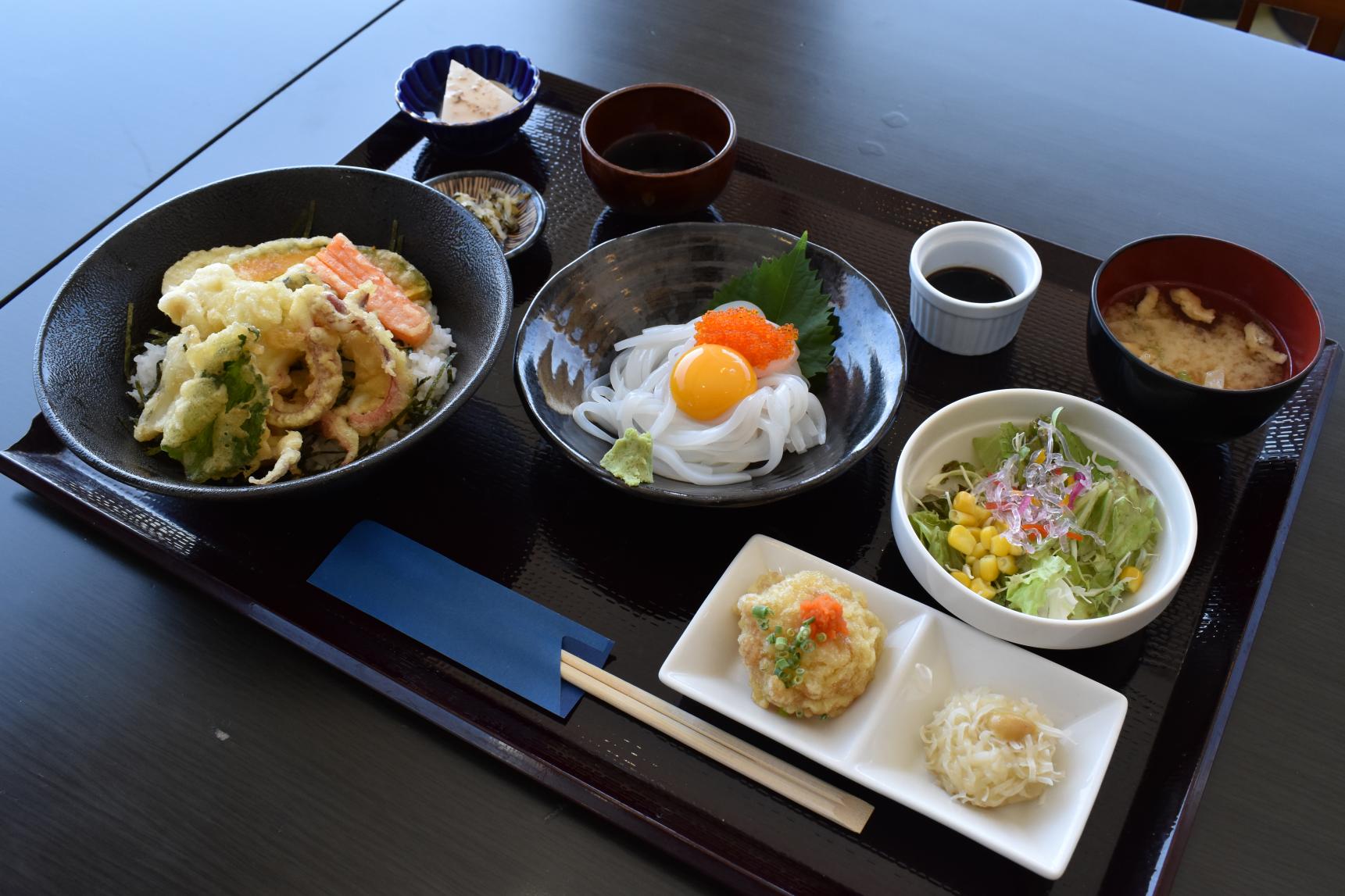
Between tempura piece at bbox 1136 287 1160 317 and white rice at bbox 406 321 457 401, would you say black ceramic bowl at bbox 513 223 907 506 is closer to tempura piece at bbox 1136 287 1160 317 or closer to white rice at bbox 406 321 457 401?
white rice at bbox 406 321 457 401

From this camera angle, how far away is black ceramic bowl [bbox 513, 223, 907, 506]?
1.82m

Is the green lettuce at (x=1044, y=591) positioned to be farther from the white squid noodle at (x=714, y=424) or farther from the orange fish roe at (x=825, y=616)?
the white squid noodle at (x=714, y=424)

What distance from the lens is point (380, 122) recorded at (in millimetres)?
2891

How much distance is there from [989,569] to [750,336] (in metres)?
0.69

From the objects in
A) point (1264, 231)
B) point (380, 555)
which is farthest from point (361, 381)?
point (1264, 231)

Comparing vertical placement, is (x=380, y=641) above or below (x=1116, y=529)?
below

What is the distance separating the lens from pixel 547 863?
4.90ft

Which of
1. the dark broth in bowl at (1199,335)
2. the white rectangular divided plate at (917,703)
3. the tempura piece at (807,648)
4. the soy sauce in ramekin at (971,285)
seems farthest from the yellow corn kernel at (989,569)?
the soy sauce in ramekin at (971,285)

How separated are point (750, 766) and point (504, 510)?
0.75 metres

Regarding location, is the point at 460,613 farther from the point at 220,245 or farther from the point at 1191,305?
the point at 1191,305

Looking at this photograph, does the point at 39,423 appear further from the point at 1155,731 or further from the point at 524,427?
the point at 1155,731

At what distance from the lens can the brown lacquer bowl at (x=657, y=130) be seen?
7.59 ft

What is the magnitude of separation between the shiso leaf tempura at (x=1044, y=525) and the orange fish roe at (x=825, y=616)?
26cm

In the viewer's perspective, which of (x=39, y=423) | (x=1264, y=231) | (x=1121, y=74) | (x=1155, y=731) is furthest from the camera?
(x=1121, y=74)
